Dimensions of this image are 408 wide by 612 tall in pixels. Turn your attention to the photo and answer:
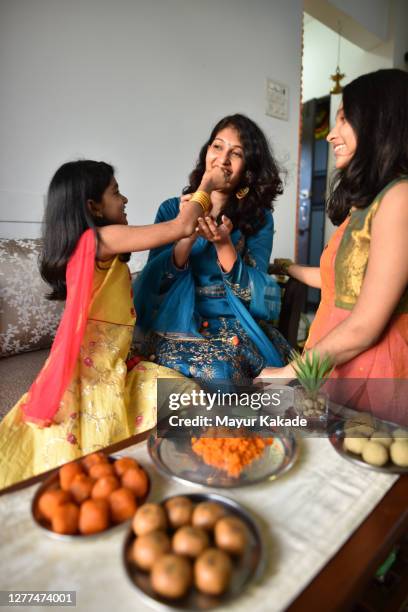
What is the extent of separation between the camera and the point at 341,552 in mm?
573

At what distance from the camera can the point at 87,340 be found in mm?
1218

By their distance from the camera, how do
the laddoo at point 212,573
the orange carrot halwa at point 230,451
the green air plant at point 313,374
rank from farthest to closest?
the green air plant at point 313,374, the orange carrot halwa at point 230,451, the laddoo at point 212,573

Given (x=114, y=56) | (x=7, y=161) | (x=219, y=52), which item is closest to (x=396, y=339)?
(x=7, y=161)

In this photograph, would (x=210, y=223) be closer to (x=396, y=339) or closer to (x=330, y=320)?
(x=330, y=320)

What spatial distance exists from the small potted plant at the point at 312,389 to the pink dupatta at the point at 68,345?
0.62 m

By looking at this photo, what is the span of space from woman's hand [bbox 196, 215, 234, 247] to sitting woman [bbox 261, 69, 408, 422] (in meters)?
0.43

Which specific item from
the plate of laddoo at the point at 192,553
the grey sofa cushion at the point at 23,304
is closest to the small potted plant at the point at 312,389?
the plate of laddoo at the point at 192,553

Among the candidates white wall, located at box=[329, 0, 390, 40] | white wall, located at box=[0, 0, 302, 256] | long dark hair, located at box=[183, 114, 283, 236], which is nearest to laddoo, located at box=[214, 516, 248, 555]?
long dark hair, located at box=[183, 114, 283, 236]

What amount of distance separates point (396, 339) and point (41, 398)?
0.95m

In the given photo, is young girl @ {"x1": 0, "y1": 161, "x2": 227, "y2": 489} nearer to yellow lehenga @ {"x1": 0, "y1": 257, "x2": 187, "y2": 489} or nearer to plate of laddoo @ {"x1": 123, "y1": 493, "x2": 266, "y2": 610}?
yellow lehenga @ {"x1": 0, "y1": 257, "x2": 187, "y2": 489}

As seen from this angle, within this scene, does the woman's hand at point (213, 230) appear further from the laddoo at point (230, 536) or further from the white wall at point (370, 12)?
the white wall at point (370, 12)

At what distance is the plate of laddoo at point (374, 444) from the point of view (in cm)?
73

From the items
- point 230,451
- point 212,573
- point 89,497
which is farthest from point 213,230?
point 212,573

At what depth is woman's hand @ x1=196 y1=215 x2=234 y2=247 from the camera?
52.9 inches
